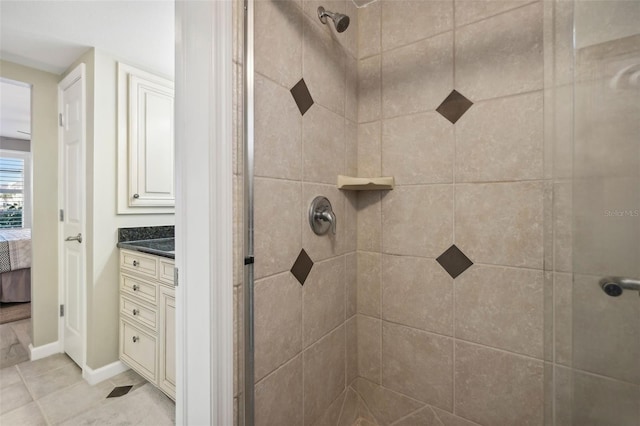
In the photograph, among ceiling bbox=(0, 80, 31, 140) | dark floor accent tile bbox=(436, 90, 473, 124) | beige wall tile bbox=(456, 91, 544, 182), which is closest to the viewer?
beige wall tile bbox=(456, 91, 544, 182)

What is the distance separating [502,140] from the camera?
36.1 inches

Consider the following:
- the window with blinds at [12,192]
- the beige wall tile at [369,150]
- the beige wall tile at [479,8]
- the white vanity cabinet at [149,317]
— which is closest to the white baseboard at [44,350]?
the white vanity cabinet at [149,317]

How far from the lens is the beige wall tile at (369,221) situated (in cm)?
117

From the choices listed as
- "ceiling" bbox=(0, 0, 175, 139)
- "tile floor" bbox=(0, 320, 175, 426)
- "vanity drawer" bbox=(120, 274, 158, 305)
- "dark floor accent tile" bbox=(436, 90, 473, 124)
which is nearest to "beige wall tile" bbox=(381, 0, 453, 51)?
"dark floor accent tile" bbox=(436, 90, 473, 124)

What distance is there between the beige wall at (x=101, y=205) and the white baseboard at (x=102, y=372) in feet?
0.10

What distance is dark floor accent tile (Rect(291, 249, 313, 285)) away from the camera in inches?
35.4

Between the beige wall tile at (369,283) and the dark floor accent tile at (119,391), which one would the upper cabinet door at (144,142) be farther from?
the beige wall tile at (369,283)

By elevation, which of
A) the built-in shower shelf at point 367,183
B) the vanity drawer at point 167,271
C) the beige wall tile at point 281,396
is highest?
the built-in shower shelf at point 367,183

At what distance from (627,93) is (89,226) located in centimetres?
254

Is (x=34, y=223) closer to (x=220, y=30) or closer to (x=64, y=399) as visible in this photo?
(x=64, y=399)

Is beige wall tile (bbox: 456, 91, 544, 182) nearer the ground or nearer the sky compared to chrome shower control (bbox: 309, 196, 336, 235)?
nearer the sky

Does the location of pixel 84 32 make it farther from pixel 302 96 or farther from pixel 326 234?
pixel 326 234

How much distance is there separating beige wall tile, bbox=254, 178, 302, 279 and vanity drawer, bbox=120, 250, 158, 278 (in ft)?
3.79

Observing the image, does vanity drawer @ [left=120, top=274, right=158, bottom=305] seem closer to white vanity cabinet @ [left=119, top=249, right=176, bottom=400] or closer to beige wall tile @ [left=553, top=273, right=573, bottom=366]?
white vanity cabinet @ [left=119, top=249, right=176, bottom=400]
